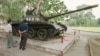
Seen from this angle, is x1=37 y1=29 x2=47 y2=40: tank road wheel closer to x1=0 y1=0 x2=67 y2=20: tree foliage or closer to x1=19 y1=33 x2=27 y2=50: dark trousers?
x1=19 y1=33 x2=27 y2=50: dark trousers

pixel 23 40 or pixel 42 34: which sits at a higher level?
pixel 42 34

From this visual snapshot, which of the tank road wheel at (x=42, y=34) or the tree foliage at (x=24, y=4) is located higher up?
the tree foliage at (x=24, y=4)

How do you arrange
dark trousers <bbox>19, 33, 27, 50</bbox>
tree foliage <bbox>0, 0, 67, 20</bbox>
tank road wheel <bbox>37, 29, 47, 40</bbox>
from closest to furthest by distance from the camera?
1. dark trousers <bbox>19, 33, 27, 50</bbox>
2. tank road wheel <bbox>37, 29, 47, 40</bbox>
3. tree foliage <bbox>0, 0, 67, 20</bbox>

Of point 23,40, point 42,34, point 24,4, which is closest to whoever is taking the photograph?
point 23,40

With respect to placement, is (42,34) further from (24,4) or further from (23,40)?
(24,4)

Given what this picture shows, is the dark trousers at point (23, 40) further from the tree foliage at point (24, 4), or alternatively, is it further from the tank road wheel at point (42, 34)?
the tree foliage at point (24, 4)

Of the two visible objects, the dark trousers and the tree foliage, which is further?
the tree foliage

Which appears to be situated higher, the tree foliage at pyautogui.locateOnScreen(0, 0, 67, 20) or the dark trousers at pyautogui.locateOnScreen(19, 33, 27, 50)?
the tree foliage at pyautogui.locateOnScreen(0, 0, 67, 20)

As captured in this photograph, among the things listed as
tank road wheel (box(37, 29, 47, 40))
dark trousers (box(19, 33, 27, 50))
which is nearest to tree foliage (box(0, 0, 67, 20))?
tank road wheel (box(37, 29, 47, 40))

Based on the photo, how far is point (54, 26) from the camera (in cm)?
1892

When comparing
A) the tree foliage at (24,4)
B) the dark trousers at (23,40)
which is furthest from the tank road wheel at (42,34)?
the tree foliage at (24,4)

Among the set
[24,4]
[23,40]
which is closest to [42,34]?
[23,40]

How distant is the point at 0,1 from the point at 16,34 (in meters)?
11.5

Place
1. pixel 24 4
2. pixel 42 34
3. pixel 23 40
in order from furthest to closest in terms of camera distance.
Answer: pixel 24 4
pixel 42 34
pixel 23 40
